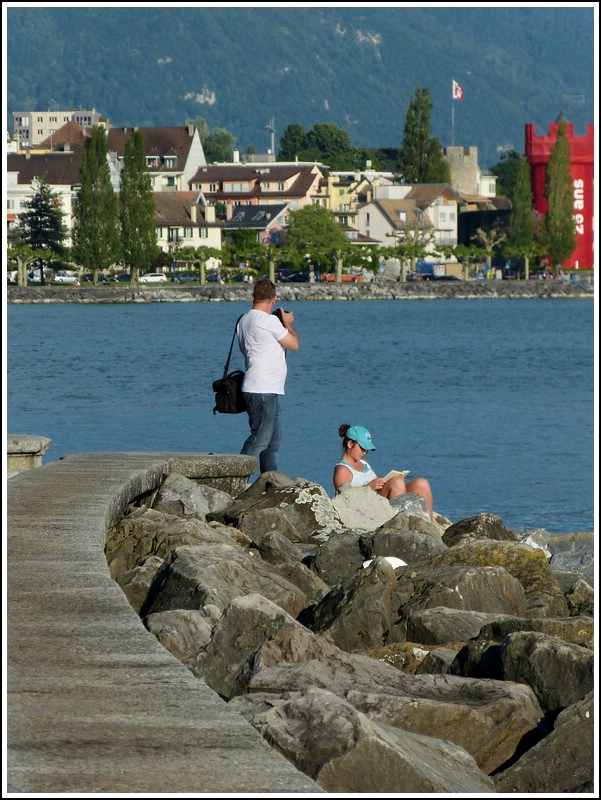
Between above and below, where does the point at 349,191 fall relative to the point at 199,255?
above

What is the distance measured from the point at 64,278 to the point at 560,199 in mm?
37165

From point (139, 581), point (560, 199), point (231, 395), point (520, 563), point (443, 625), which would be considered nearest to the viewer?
point (443, 625)

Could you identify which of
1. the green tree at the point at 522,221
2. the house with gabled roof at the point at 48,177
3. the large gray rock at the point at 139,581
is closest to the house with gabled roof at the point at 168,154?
the house with gabled roof at the point at 48,177

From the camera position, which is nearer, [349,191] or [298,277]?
[298,277]

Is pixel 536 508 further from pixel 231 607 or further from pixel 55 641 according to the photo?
pixel 55 641

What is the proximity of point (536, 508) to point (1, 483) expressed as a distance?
14473 millimetres

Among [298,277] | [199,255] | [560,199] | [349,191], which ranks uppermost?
[349,191]

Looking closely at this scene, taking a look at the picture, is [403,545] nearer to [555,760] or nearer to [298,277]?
[555,760]

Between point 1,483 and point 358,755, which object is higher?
point 1,483

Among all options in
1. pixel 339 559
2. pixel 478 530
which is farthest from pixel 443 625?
pixel 478 530

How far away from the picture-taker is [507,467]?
2209 centimetres

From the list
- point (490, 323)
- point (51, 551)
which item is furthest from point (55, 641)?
point (490, 323)

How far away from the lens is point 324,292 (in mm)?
108062

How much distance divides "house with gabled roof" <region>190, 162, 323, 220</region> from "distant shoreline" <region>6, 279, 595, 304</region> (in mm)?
16653
